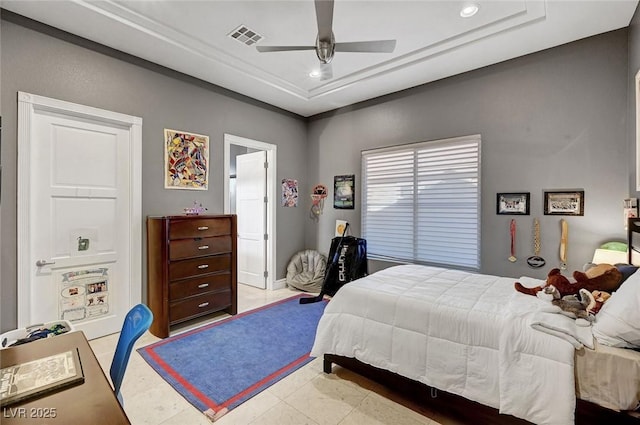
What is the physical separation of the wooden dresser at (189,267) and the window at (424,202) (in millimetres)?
2133

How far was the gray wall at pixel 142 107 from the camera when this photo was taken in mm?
2447

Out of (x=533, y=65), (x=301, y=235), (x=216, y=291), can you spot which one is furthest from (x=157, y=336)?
(x=533, y=65)

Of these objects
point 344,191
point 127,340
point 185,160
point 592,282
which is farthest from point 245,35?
point 592,282

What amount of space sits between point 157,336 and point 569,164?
463 cm

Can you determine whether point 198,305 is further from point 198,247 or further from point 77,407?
point 77,407

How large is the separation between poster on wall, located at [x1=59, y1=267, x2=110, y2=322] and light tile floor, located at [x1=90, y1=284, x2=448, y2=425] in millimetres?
956

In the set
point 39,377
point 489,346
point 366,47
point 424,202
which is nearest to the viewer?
point 39,377

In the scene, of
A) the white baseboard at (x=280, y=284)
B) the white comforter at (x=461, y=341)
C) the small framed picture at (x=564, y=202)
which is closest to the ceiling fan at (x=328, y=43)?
the white comforter at (x=461, y=341)

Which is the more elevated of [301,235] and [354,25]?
[354,25]

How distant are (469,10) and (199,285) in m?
3.84

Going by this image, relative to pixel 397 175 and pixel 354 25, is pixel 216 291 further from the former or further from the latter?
pixel 354 25

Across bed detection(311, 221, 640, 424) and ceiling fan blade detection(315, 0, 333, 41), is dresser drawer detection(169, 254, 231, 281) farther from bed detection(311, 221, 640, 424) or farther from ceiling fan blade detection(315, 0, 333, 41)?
ceiling fan blade detection(315, 0, 333, 41)

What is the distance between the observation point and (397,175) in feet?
13.6

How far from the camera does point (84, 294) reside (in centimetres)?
290
